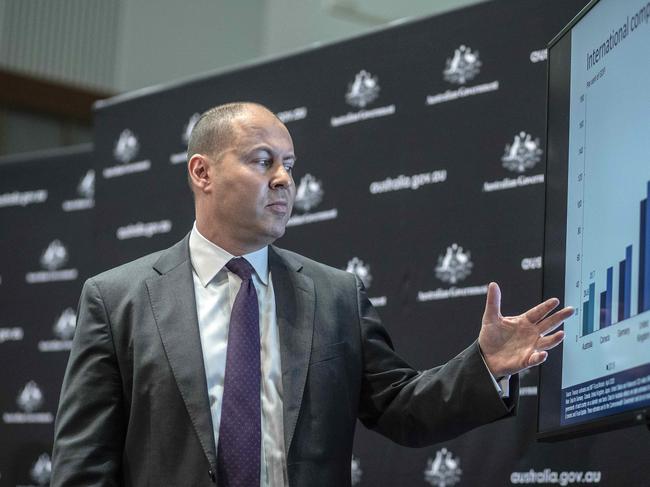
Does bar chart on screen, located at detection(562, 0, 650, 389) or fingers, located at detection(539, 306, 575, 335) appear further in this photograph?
fingers, located at detection(539, 306, 575, 335)

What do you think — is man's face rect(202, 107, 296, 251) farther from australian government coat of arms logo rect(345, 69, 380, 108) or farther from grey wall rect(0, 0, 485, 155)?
grey wall rect(0, 0, 485, 155)

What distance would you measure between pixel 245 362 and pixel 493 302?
0.72 metres

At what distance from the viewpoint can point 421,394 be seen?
2971 millimetres

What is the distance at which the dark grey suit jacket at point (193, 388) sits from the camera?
2877 millimetres

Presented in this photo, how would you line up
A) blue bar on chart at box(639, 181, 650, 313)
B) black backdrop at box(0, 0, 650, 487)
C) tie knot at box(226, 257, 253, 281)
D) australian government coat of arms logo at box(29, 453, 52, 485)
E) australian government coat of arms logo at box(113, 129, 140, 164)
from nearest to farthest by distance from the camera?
1. blue bar on chart at box(639, 181, 650, 313)
2. tie knot at box(226, 257, 253, 281)
3. black backdrop at box(0, 0, 650, 487)
4. australian government coat of arms logo at box(113, 129, 140, 164)
5. australian government coat of arms logo at box(29, 453, 52, 485)

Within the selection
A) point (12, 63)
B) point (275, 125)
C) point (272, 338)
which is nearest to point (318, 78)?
point (275, 125)

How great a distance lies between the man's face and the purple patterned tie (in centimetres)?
18

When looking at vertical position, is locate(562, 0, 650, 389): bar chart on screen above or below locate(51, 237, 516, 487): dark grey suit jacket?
above

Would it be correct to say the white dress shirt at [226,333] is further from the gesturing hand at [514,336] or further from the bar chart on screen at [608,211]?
the bar chart on screen at [608,211]

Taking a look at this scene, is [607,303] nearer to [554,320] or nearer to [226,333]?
[554,320]

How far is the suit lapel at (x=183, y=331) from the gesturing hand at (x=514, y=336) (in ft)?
2.55

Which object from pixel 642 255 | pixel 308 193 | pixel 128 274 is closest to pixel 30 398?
pixel 308 193

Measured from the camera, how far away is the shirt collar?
317 cm

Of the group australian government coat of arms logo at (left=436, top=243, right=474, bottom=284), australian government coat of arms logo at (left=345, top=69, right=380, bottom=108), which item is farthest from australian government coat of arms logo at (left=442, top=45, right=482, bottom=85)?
australian government coat of arms logo at (left=436, top=243, right=474, bottom=284)
